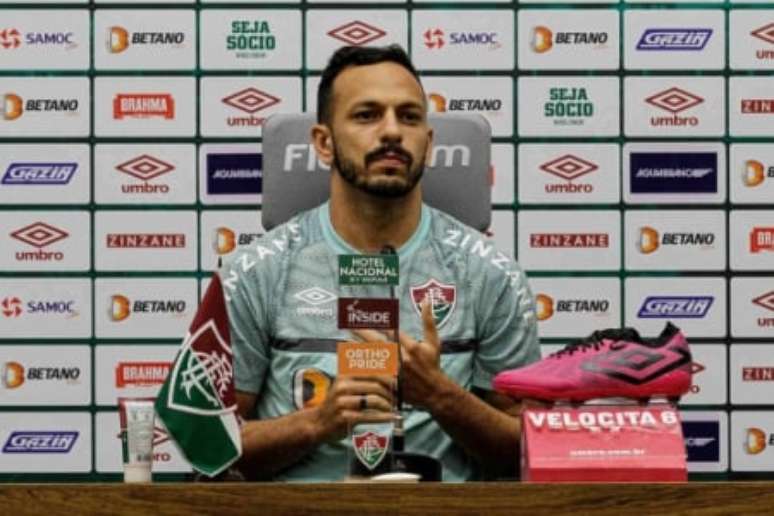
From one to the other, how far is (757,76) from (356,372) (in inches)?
163

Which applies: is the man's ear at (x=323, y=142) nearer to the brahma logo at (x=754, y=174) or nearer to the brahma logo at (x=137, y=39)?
the brahma logo at (x=137, y=39)

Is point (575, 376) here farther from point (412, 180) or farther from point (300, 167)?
point (300, 167)

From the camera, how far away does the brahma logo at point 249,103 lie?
6113mm

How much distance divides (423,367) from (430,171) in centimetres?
70

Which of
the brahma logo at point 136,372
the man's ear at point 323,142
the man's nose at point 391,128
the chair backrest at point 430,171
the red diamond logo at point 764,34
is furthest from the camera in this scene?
the red diamond logo at point 764,34

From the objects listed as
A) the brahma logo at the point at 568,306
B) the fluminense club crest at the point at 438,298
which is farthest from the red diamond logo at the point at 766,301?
the fluminense club crest at the point at 438,298

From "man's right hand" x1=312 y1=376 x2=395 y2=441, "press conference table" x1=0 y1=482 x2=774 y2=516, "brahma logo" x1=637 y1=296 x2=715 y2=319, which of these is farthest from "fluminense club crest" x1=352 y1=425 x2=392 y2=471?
"brahma logo" x1=637 y1=296 x2=715 y2=319

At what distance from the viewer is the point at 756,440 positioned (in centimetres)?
612

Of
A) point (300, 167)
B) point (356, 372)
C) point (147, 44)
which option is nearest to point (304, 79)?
point (147, 44)

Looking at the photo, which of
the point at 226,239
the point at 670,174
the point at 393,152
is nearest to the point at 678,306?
the point at 670,174

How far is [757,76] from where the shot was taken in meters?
6.14

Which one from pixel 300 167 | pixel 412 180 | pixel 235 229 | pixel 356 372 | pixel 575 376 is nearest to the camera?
pixel 575 376

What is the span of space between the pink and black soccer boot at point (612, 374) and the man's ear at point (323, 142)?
92 cm

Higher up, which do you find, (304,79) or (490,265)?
(304,79)
